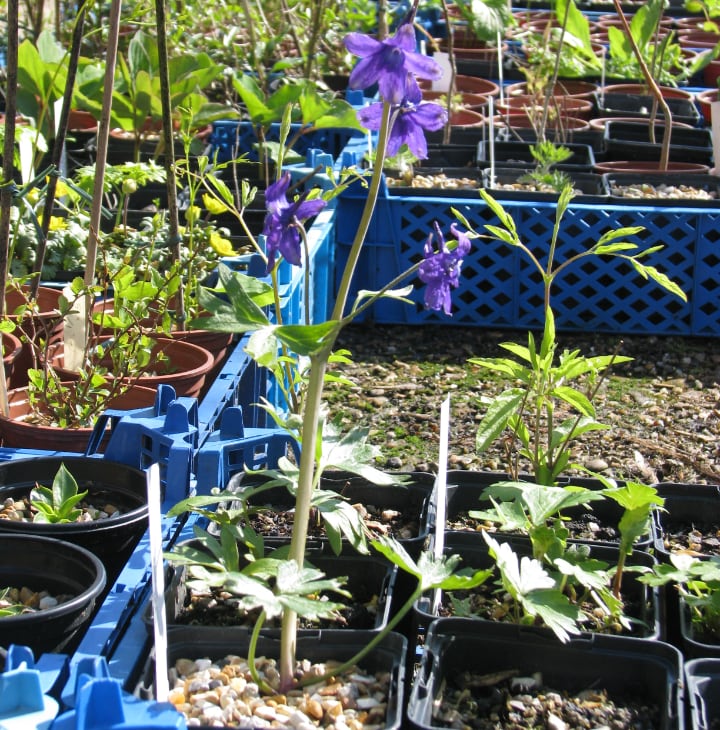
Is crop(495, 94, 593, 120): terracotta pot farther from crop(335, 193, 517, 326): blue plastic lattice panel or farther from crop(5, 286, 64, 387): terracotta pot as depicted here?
crop(5, 286, 64, 387): terracotta pot

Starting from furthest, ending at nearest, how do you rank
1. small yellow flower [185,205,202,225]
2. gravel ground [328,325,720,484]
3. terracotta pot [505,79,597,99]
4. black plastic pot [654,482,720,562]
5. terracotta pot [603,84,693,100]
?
terracotta pot [505,79,597,99]
terracotta pot [603,84,693,100]
small yellow flower [185,205,202,225]
gravel ground [328,325,720,484]
black plastic pot [654,482,720,562]

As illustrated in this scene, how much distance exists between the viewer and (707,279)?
12.8 ft

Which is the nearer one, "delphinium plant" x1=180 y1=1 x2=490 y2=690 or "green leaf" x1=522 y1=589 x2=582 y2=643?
"delphinium plant" x1=180 y1=1 x2=490 y2=690

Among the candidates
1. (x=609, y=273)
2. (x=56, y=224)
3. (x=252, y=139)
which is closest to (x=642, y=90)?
(x=252, y=139)

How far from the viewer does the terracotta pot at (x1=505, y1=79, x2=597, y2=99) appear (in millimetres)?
6058

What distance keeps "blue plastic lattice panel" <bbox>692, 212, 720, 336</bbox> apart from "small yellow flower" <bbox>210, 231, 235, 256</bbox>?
66.3 inches

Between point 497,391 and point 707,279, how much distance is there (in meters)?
0.96

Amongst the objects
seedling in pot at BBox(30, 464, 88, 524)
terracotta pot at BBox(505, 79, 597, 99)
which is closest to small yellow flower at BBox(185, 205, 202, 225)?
seedling in pot at BBox(30, 464, 88, 524)

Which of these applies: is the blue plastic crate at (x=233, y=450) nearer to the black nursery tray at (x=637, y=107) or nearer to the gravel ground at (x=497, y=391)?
the gravel ground at (x=497, y=391)

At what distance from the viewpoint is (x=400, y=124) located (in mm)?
1498

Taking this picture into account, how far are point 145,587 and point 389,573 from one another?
1.27 feet

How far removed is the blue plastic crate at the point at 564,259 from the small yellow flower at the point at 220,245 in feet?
2.58

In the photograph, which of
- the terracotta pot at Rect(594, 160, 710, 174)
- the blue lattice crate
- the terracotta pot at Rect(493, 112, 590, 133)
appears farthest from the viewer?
the terracotta pot at Rect(493, 112, 590, 133)

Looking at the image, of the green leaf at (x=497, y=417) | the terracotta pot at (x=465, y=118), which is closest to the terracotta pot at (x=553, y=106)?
the terracotta pot at (x=465, y=118)
